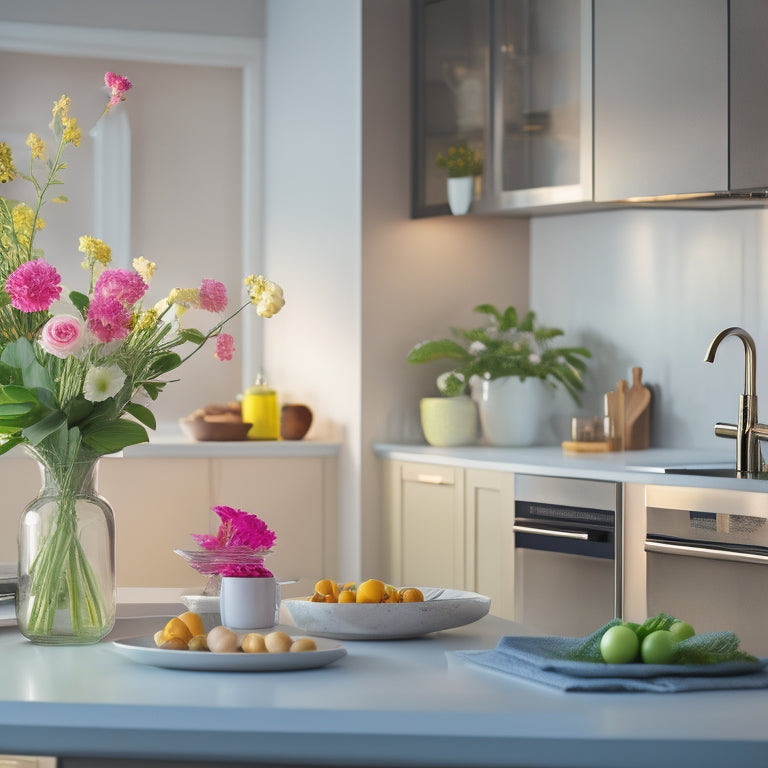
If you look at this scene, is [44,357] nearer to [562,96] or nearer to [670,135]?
[670,135]

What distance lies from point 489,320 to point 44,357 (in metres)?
3.00

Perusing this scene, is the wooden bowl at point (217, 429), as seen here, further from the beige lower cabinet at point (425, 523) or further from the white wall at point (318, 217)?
the beige lower cabinet at point (425, 523)

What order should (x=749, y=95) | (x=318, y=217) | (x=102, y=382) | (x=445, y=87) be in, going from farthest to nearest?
(x=318, y=217) → (x=445, y=87) → (x=749, y=95) → (x=102, y=382)

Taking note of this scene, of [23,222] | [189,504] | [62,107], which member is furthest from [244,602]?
[189,504]

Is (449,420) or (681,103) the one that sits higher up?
(681,103)

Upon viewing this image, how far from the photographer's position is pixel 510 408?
4.31m

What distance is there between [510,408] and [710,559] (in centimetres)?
129

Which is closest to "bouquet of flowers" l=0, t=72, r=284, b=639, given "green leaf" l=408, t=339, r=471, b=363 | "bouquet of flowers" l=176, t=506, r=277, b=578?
"bouquet of flowers" l=176, t=506, r=277, b=578

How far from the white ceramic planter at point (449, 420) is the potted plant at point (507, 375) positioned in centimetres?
4

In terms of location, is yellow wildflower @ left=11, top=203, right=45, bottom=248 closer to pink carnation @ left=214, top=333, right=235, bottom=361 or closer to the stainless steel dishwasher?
pink carnation @ left=214, top=333, right=235, bottom=361

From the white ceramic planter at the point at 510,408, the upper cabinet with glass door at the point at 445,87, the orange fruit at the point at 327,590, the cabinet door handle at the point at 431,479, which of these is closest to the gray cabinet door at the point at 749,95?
the upper cabinet with glass door at the point at 445,87

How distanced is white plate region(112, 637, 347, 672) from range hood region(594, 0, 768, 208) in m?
2.32

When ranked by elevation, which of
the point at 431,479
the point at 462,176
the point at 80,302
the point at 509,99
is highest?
the point at 509,99

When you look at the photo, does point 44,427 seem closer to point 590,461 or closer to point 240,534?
point 240,534
